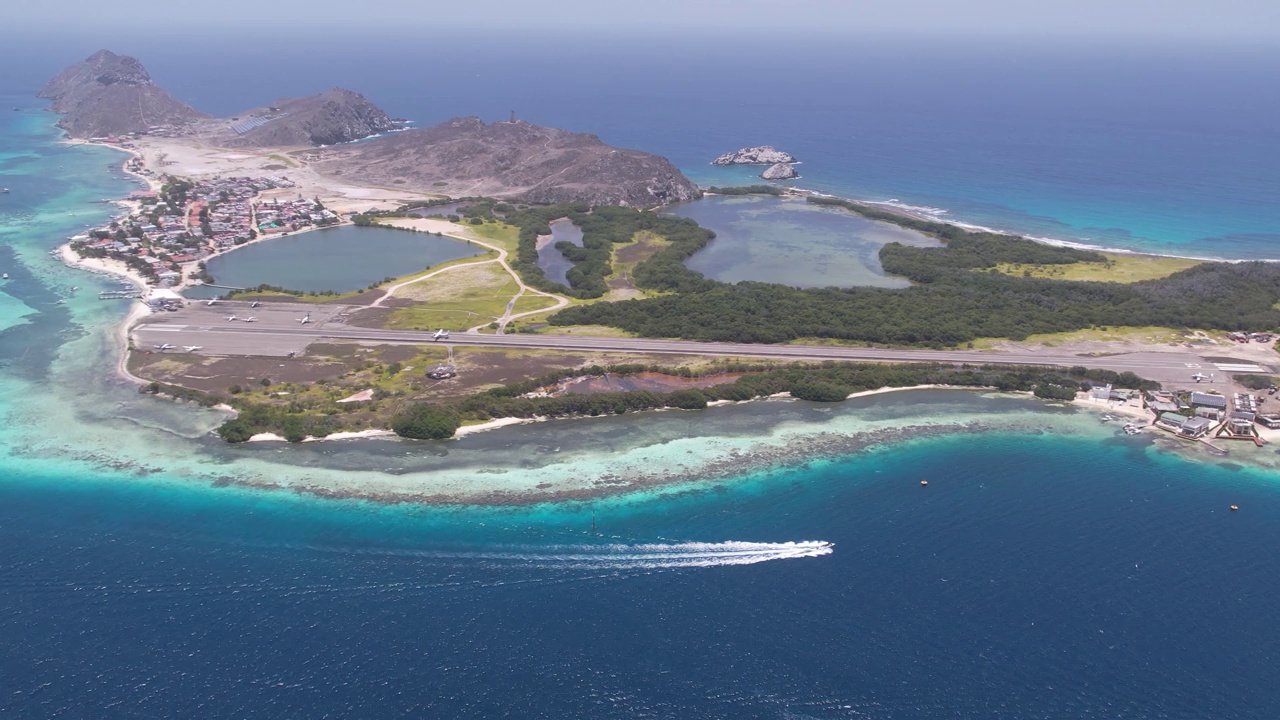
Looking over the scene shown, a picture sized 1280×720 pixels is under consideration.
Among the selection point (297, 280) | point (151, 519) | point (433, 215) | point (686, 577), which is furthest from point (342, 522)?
point (433, 215)

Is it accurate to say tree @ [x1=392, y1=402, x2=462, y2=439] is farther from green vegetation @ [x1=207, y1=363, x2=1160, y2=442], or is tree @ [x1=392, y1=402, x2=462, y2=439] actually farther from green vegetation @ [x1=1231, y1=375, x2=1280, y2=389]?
green vegetation @ [x1=1231, y1=375, x2=1280, y2=389]

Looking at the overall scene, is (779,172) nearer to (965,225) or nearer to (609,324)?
(965,225)

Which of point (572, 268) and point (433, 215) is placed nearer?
point (572, 268)

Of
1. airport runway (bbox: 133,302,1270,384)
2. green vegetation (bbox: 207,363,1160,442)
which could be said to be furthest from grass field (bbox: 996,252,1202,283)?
green vegetation (bbox: 207,363,1160,442)

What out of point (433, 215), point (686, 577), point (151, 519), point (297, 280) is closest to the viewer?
point (686, 577)

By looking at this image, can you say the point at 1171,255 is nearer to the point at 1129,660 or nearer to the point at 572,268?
the point at 572,268

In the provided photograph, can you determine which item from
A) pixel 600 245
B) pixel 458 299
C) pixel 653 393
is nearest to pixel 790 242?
pixel 600 245

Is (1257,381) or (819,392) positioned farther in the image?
(1257,381)
